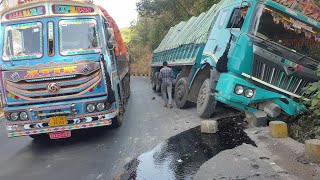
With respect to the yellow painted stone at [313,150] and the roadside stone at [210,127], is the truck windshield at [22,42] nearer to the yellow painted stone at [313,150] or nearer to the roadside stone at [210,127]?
the roadside stone at [210,127]

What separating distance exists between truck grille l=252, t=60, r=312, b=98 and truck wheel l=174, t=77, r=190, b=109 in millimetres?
3288

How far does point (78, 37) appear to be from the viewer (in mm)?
6629

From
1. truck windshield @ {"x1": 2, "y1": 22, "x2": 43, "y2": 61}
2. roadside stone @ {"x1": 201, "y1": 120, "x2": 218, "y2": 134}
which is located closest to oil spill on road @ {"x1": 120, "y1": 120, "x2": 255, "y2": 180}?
roadside stone @ {"x1": 201, "y1": 120, "x2": 218, "y2": 134}

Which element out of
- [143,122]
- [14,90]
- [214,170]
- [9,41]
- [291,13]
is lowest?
[143,122]

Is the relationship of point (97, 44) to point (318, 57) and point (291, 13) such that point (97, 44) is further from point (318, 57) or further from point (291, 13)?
point (318, 57)

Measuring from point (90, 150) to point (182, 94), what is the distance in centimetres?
419

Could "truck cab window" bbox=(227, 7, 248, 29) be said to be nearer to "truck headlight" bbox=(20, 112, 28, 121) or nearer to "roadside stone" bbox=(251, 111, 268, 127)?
"roadside stone" bbox=(251, 111, 268, 127)

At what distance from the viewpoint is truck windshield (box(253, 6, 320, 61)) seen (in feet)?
21.0

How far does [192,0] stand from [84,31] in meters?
19.4

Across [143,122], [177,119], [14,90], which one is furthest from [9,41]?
[177,119]

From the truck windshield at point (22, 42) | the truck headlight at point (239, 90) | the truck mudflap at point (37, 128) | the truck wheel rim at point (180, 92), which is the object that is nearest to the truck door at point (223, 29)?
the truck headlight at point (239, 90)

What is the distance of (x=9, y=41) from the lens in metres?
6.47

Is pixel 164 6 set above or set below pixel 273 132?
above

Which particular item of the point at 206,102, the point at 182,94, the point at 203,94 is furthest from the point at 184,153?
the point at 182,94
